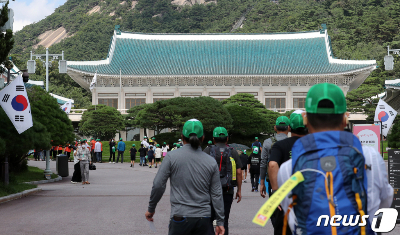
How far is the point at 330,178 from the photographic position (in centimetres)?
245

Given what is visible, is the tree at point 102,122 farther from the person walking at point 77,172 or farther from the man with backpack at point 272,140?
the man with backpack at point 272,140

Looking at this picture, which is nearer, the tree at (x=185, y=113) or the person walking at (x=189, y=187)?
the person walking at (x=189, y=187)

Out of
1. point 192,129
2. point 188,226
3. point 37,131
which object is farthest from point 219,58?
point 188,226

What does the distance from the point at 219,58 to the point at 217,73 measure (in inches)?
159

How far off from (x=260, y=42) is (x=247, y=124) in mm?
18186

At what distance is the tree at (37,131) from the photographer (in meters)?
14.6

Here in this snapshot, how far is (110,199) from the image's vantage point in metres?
13.2

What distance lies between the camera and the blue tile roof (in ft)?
168

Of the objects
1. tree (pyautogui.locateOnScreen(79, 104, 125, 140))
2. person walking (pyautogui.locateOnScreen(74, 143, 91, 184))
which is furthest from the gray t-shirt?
tree (pyautogui.locateOnScreen(79, 104, 125, 140))

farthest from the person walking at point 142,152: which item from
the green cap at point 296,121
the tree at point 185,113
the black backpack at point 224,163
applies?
the green cap at point 296,121

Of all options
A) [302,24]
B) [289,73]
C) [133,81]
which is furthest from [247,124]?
[302,24]

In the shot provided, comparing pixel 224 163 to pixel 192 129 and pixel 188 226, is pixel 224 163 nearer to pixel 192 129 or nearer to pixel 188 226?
pixel 192 129

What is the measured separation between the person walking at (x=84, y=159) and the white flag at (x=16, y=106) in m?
4.29

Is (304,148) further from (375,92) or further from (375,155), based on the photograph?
(375,92)
